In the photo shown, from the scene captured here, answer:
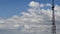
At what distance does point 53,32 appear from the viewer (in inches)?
358

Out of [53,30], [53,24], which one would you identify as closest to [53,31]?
[53,30]

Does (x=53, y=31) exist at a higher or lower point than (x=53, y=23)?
lower

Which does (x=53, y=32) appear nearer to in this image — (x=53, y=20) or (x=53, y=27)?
(x=53, y=27)

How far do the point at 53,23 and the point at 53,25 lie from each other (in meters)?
0.18

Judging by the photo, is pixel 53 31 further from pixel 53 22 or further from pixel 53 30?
pixel 53 22

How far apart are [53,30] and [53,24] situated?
606 millimetres

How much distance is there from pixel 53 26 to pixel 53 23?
27 centimetres

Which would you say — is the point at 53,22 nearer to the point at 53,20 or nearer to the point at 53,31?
the point at 53,20

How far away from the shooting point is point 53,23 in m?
9.63

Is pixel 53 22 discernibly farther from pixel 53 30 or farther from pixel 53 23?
pixel 53 30

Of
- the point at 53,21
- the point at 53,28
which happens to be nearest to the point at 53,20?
the point at 53,21

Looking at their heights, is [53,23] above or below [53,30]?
above

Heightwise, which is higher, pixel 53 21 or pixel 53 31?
pixel 53 21

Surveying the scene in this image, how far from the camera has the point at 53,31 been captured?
9242mm
